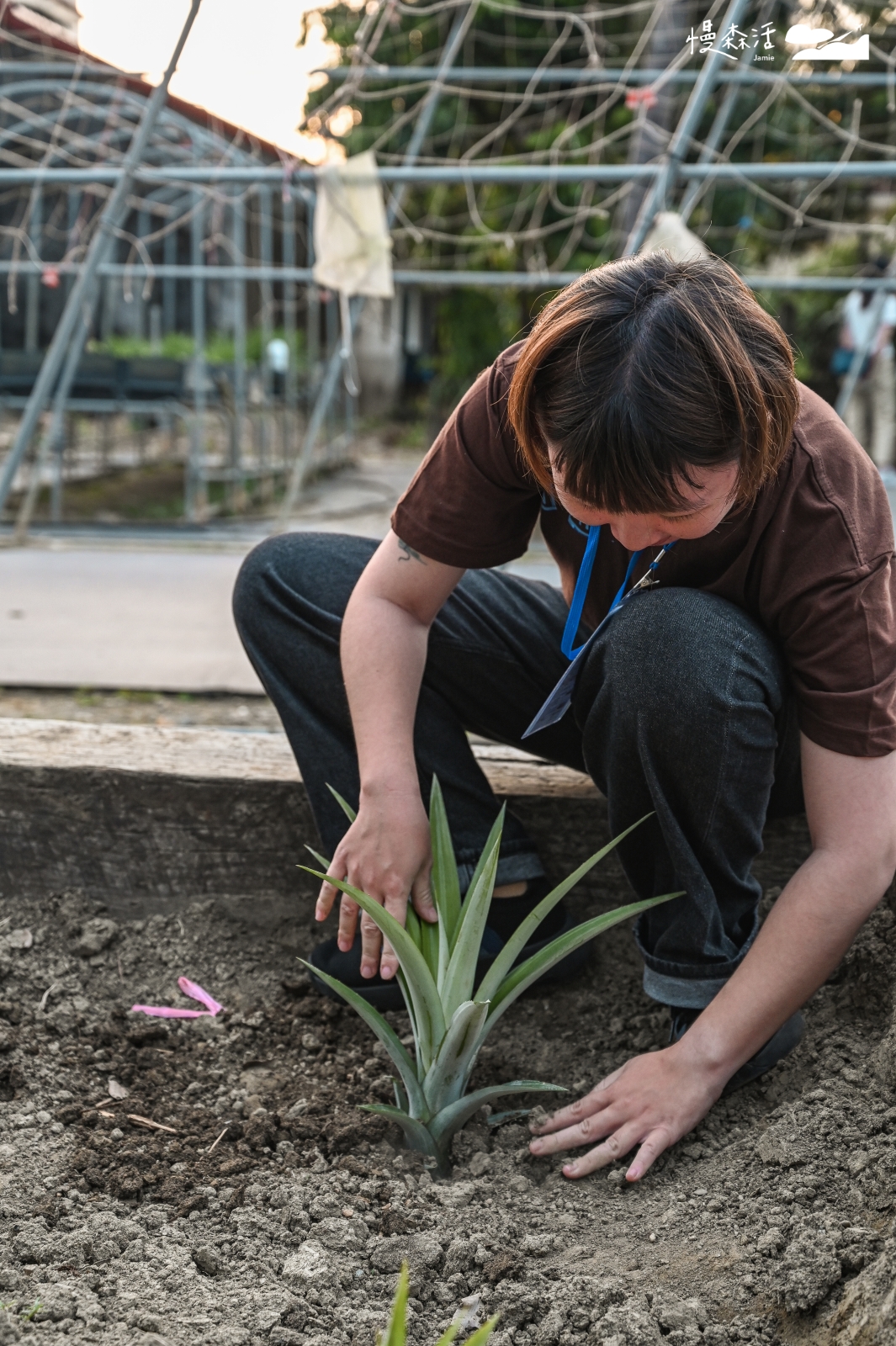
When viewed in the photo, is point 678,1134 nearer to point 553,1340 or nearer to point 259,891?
point 553,1340

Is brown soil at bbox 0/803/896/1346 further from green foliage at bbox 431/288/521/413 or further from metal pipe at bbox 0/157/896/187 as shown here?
green foliage at bbox 431/288/521/413

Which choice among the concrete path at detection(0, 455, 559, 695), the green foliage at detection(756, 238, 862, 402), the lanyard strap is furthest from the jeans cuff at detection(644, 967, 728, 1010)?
the green foliage at detection(756, 238, 862, 402)

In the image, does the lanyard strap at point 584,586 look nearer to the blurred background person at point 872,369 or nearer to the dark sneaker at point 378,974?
the dark sneaker at point 378,974

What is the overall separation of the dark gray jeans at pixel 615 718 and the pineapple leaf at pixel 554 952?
12 centimetres

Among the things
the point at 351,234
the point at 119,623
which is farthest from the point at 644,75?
the point at 119,623

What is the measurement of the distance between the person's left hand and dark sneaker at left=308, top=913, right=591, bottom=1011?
0.26 meters

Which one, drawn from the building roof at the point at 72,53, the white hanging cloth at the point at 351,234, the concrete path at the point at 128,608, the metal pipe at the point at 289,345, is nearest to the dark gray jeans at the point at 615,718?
the concrete path at the point at 128,608

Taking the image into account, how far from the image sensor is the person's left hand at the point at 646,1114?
1.17m

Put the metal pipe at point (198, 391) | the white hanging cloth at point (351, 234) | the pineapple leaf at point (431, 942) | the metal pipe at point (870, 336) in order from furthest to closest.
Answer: the metal pipe at point (870, 336)
the metal pipe at point (198, 391)
the white hanging cloth at point (351, 234)
the pineapple leaf at point (431, 942)

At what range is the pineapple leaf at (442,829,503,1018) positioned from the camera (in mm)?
1158

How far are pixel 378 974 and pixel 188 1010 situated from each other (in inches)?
9.8

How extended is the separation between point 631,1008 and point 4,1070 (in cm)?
74

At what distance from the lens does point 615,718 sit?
49.0 inches

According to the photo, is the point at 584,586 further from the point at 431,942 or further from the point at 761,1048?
the point at 761,1048
